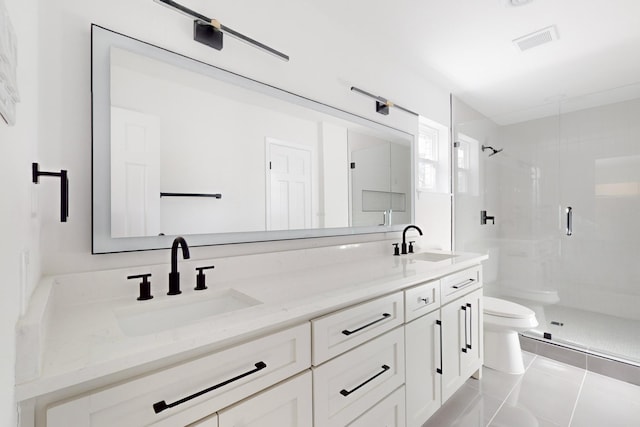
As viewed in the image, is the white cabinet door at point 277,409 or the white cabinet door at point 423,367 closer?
the white cabinet door at point 277,409

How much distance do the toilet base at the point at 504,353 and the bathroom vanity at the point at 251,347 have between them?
29.5 inches

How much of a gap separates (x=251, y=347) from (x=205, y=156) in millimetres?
835

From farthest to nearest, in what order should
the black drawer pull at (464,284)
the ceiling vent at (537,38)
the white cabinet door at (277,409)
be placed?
the ceiling vent at (537,38) → the black drawer pull at (464,284) → the white cabinet door at (277,409)

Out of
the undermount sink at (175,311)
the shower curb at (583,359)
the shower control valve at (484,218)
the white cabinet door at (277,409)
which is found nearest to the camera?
the white cabinet door at (277,409)

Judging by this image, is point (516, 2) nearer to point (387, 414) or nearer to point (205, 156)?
point (205, 156)

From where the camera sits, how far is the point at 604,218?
2.99m

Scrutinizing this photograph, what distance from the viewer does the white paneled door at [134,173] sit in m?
1.09

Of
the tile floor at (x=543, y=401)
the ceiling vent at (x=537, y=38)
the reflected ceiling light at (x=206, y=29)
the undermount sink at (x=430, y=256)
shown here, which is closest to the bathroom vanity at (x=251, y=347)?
the tile floor at (x=543, y=401)

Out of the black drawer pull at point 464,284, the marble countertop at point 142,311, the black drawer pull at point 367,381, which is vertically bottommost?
the black drawer pull at point 367,381

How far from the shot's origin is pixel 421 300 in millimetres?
1535

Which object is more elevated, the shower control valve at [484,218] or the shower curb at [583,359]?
the shower control valve at [484,218]

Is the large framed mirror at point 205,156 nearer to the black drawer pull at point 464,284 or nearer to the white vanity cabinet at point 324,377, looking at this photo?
the white vanity cabinet at point 324,377

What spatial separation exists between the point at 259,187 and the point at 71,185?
2.37 ft

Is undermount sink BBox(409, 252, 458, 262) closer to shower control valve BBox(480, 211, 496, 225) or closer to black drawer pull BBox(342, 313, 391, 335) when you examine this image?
black drawer pull BBox(342, 313, 391, 335)
